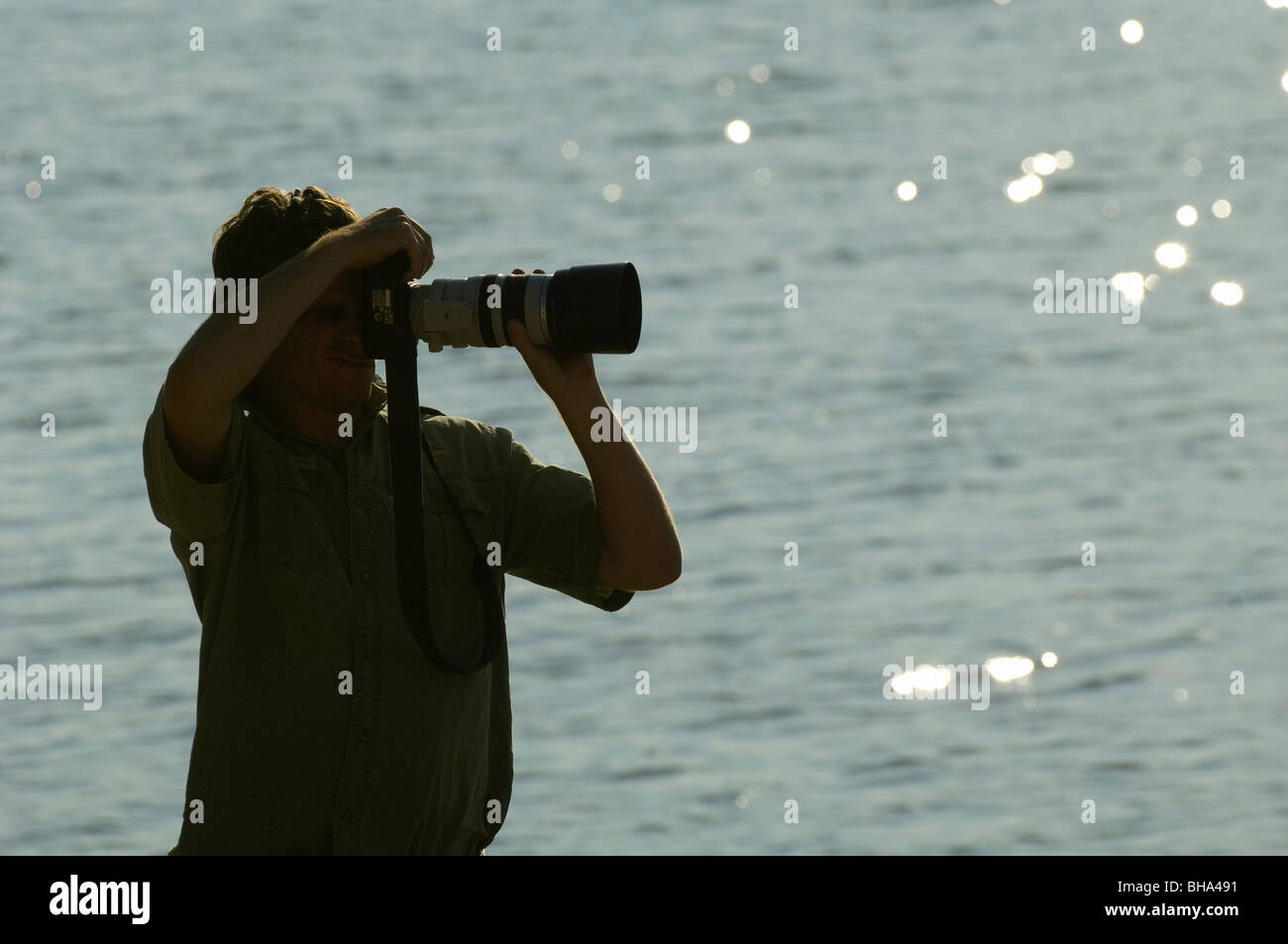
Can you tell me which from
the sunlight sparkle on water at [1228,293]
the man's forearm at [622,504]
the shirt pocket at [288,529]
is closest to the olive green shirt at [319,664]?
the shirt pocket at [288,529]

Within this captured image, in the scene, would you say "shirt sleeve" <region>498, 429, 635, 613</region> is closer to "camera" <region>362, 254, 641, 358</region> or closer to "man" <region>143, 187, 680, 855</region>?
"man" <region>143, 187, 680, 855</region>

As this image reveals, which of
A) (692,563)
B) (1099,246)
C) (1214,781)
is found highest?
(1099,246)

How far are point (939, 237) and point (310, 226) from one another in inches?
306

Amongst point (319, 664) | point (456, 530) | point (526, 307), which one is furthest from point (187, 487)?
point (526, 307)

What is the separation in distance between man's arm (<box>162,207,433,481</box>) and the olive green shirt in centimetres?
3

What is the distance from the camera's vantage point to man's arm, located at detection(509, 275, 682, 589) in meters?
2.68

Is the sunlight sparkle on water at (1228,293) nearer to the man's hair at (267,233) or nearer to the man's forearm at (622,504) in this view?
the man's forearm at (622,504)

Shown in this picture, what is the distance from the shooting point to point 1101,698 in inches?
244

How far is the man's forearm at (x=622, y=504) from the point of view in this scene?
2.67 metres

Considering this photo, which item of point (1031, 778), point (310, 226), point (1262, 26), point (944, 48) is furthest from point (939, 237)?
point (310, 226)

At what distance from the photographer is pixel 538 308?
105 inches

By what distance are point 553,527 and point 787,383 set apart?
19.1 feet

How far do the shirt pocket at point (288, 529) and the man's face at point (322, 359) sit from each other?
5.0 inches
